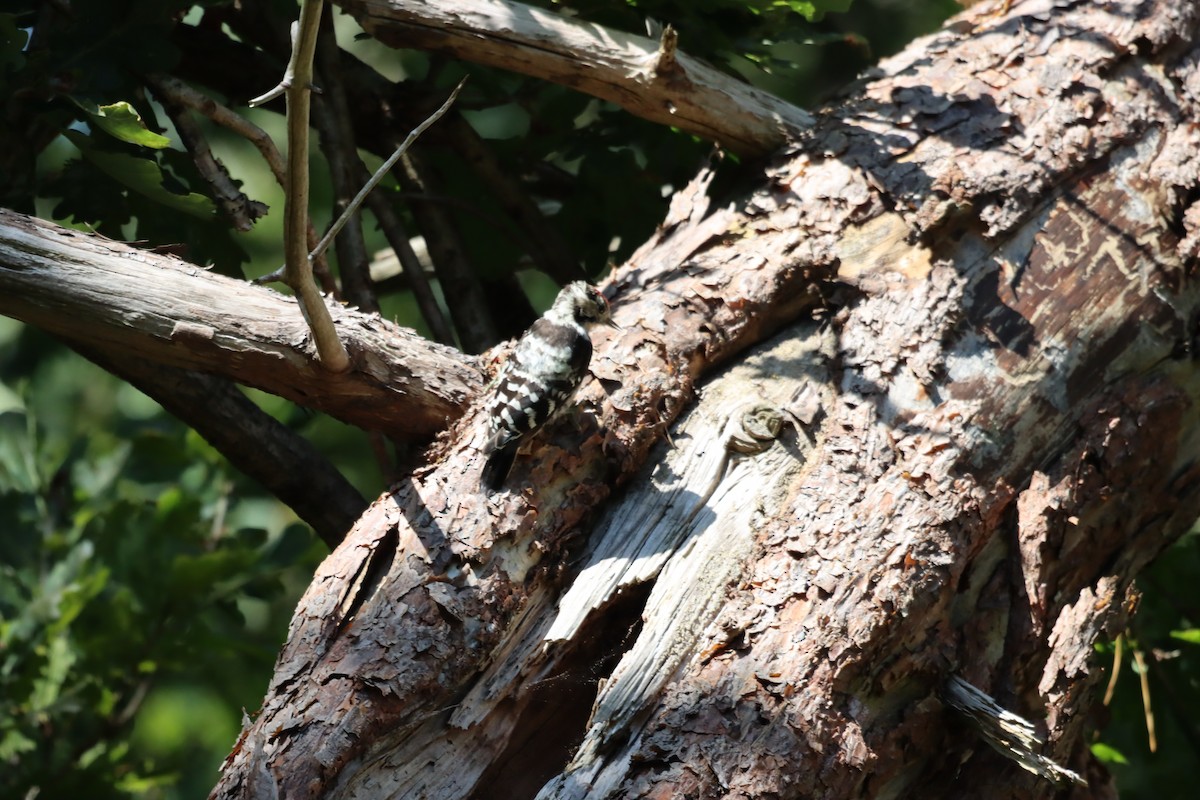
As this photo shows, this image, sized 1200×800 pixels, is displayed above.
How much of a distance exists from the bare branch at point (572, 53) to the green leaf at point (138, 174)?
0.62m

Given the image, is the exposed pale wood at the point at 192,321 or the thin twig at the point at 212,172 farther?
the thin twig at the point at 212,172

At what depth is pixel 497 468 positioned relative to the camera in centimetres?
239

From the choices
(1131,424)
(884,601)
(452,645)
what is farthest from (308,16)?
(1131,424)

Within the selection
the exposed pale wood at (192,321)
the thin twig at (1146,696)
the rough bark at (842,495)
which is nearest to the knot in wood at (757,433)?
the rough bark at (842,495)

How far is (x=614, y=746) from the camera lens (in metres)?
2.15

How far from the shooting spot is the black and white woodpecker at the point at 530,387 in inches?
91.0

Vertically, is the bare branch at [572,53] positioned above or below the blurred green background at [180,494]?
above

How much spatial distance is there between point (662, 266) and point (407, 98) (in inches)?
47.4

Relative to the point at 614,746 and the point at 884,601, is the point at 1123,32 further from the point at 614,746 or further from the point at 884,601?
the point at 614,746

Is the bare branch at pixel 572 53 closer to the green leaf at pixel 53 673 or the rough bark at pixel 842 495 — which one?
the rough bark at pixel 842 495

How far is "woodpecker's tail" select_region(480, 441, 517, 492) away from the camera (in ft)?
7.82

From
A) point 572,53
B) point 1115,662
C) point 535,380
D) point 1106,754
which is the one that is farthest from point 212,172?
point 1106,754

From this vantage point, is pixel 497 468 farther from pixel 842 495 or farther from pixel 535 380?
pixel 842 495

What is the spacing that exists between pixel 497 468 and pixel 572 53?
45.4 inches
